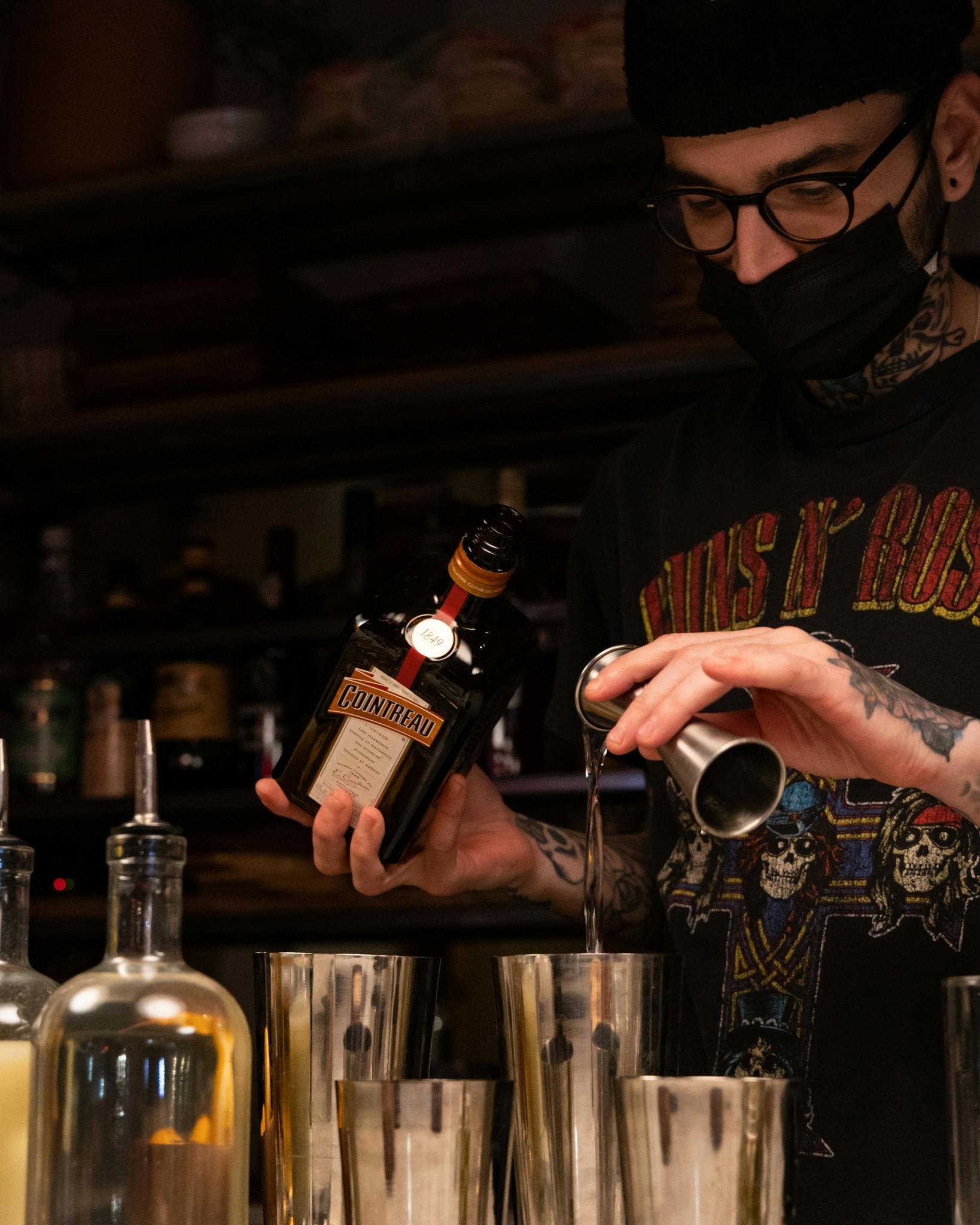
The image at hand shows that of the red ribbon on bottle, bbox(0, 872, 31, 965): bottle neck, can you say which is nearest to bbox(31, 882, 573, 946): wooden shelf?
the red ribbon on bottle

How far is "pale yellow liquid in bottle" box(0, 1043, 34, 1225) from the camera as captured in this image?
75cm

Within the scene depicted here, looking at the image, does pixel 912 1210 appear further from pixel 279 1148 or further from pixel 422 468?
pixel 422 468

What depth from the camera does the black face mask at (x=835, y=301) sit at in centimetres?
122

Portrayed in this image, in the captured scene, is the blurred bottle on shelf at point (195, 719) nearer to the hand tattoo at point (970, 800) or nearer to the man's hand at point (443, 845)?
the man's hand at point (443, 845)

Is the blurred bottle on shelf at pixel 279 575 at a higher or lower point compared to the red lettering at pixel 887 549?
higher

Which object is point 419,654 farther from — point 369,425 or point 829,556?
point 369,425

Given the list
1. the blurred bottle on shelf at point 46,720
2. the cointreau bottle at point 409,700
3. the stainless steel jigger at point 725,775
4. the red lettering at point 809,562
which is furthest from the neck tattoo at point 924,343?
the blurred bottle on shelf at point 46,720

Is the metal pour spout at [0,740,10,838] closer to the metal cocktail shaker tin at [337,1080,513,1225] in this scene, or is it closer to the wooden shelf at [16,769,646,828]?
the metal cocktail shaker tin at [337,1080,513,1225]

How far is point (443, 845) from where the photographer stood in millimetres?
1146

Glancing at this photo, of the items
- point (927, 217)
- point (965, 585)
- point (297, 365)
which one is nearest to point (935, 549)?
point (965, 585)

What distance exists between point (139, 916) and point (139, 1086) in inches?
3.2

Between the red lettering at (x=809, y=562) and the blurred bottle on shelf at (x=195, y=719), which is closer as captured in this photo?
the red lettering at (x=809, y=562)

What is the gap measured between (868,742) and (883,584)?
0.42m

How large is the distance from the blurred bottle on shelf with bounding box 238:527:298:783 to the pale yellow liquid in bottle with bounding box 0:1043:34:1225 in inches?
62.5
